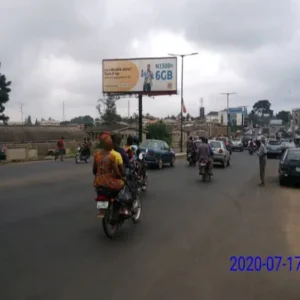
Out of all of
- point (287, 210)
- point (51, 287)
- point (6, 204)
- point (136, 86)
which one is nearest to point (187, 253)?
point (51, 287)

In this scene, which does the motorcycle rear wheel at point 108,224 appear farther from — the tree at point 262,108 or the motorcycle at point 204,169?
the tree at point 262,108

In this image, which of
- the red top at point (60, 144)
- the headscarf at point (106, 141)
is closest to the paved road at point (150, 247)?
the headscarf at point (106, 141)

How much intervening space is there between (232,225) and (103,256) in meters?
3.50

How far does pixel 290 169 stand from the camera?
679 inches

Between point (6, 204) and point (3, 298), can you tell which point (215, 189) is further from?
point (3, 298)

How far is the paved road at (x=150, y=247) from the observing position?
5484 millimetres

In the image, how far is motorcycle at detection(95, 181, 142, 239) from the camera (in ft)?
26.0

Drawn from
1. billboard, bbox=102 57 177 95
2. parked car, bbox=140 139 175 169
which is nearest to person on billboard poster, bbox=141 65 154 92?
billboard, bbox=102 57 177 95

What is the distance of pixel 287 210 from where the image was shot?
38.3 feet

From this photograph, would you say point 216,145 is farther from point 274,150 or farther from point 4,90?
point 4,90

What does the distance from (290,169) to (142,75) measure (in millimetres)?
32539
